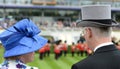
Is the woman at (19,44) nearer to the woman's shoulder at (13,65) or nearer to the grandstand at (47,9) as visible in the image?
the woman's shoulder at (13,65)

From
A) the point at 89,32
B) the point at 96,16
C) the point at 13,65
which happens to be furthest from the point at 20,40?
the point at 96,16

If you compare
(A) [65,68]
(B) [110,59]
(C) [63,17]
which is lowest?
(C) [63,17]

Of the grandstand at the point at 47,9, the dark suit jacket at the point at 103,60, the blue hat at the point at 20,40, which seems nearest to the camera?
the dark suit jacket at the point at 103,60

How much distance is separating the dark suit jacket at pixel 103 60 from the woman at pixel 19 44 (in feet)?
1.41

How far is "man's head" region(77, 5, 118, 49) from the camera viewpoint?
12.0 ft

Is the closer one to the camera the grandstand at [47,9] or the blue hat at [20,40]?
the blue hat at [20,40]

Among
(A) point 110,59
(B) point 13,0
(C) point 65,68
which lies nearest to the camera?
Result: (A) point 110,59

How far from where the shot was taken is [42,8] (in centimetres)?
5453

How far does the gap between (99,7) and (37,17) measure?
5123cm

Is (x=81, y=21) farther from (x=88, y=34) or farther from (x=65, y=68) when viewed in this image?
(x=65, y=68)

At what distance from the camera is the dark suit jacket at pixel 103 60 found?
140 inches

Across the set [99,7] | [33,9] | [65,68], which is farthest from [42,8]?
[99,7]

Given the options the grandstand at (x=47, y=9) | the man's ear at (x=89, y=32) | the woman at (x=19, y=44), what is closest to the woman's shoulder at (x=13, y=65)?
the woman at (x=19, y=44)

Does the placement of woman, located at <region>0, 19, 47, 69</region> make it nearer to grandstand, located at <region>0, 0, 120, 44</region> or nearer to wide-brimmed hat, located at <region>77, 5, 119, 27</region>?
wide-brimmed hat, located at <region>77, 5, 119, 27</region>
